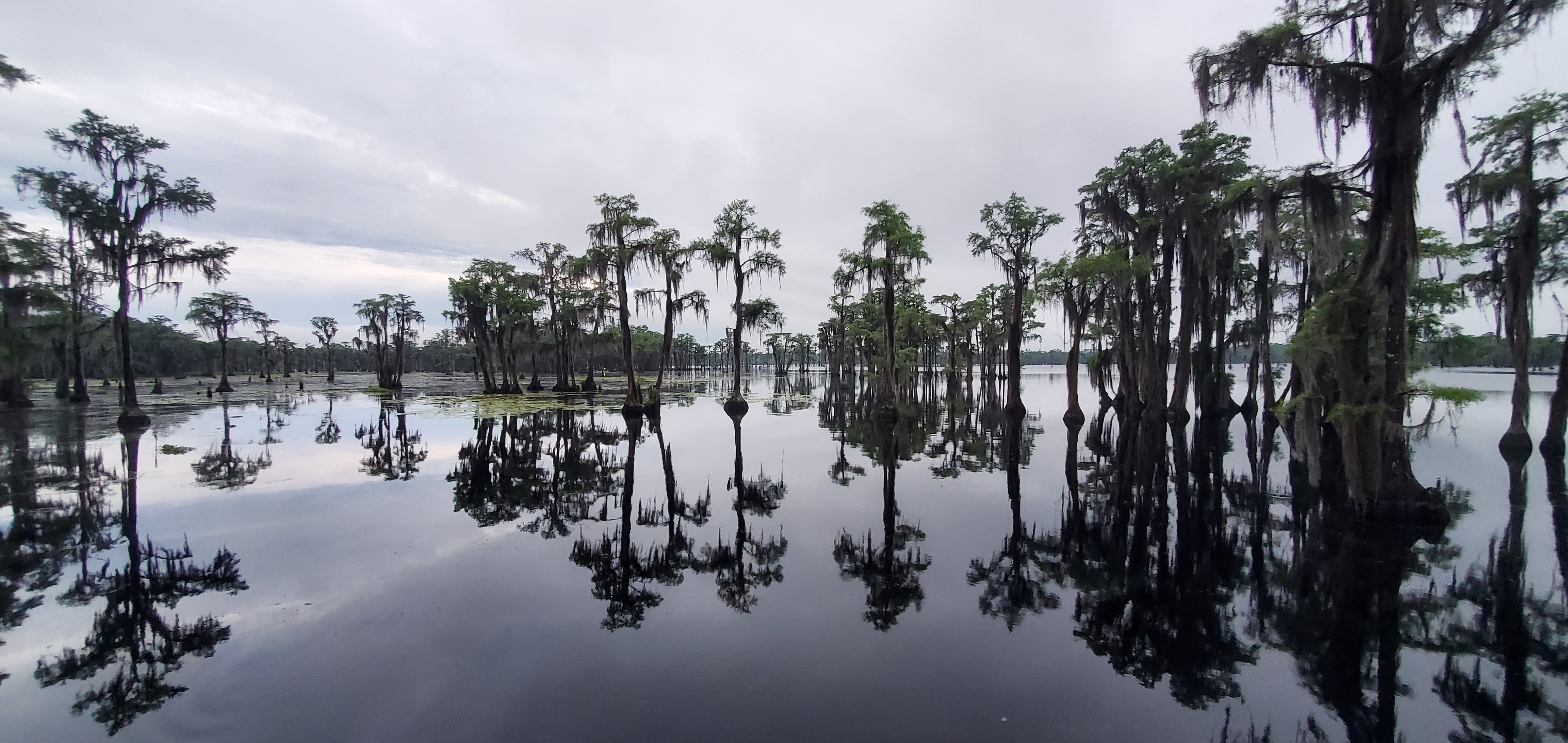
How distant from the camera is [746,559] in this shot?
7.84 meters

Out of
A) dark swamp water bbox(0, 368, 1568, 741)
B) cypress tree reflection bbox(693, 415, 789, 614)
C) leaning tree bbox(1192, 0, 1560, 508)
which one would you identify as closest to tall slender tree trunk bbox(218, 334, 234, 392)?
dark swamp water bbox(0, 368, 1568, 741)

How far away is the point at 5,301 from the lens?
18.7 metres

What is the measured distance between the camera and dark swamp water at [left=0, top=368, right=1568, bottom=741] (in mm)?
4207

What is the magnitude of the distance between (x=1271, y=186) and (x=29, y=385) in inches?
3002

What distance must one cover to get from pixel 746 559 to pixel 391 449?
14.8 metres

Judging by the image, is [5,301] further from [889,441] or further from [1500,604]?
[1500,604]

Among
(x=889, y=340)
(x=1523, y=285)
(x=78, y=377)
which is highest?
(x=1523, y=285)

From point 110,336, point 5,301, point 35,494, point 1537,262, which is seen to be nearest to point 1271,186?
point 1537,262

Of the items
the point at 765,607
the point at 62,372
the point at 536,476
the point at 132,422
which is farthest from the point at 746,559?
the point at 62,372

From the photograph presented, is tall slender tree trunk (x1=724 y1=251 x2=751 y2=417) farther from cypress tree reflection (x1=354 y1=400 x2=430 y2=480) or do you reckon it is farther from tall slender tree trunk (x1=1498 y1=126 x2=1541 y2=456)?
tall slender tree trunk (x1=1498 y1=126 x2=1541 y2=456)

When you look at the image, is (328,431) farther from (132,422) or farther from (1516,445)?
(1516,445)

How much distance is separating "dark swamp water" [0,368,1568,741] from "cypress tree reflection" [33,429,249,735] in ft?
0.13

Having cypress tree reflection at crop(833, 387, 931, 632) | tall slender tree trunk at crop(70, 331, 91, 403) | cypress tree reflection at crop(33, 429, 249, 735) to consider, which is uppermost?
tall slender tree trunk at crop(70, 331, 91, 403)

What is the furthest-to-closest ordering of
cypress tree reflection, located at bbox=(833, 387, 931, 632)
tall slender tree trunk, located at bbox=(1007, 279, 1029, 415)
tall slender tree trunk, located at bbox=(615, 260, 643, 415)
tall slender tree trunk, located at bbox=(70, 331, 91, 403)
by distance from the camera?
1. tall slender tree trunk, located at bbox=(70, 331, 91, 403)
2. tall slender tree trunk, located at bbox=(615, 260, 643, 415)
3. tall slender tree trunk, located at bbox=(1007, 279, 1029, 415)
4. cypress tree reflection, located at bbox=(833, 387, 931, 632)
